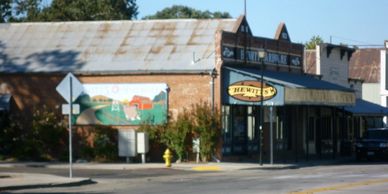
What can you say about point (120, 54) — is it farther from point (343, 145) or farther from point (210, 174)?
point (343, 145)

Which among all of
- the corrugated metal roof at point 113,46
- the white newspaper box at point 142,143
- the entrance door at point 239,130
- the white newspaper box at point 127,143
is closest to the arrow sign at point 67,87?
the white newspaper box at point 142,143

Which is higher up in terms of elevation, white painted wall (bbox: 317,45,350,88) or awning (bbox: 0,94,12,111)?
white painted wall (bbox: 317,45,350,88)

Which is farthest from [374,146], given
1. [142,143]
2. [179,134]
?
[142,143]

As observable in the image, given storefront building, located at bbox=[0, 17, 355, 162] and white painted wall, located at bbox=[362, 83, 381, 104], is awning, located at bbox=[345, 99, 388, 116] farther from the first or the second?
white painted wall, located at bbox=[362, 83, 381, 104]

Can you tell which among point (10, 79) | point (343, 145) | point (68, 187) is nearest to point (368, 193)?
point (68, 187)

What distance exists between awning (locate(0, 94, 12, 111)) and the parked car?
18407mm

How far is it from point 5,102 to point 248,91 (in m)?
11.8

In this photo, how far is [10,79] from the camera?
43000 millimetres

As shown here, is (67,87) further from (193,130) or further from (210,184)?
(193,130)

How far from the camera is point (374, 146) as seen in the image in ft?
153

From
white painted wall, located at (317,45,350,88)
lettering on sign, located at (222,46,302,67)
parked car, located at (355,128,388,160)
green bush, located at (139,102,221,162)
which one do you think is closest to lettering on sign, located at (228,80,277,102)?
green bush, located at (139,102,221,162)

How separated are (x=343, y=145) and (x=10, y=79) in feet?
68.3

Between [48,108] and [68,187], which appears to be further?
[48,108]

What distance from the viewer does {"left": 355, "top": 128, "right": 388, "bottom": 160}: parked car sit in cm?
4659
